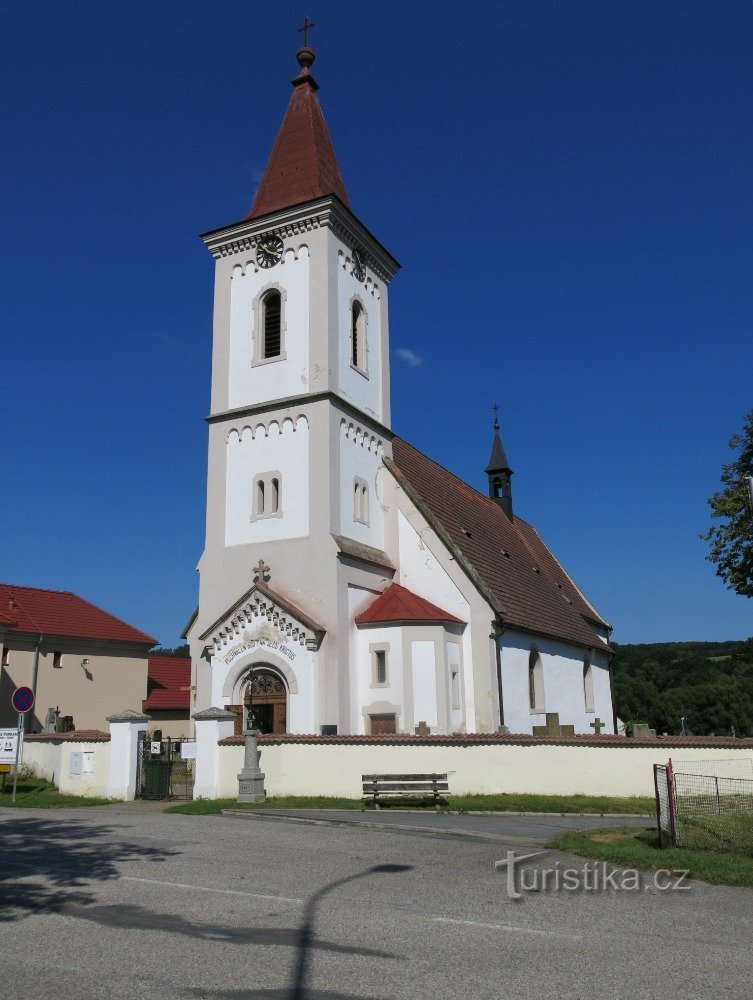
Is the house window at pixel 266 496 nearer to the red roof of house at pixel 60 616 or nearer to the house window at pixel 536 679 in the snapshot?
the house window at pixel 536 679

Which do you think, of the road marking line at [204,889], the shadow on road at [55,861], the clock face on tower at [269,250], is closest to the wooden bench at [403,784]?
the shadow on road at [55,861]

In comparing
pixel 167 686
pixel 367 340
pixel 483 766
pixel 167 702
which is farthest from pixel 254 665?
pixel 167 686

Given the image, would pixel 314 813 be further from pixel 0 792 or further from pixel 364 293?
pixel 364 293

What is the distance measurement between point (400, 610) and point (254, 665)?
13.7 feet

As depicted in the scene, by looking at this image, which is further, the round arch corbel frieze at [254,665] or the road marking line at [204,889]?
the round arch corbel frieze at [254,665]

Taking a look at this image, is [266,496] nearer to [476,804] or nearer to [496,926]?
[476,804]

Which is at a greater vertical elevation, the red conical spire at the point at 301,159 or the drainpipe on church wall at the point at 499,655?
the red conical spire at the point at 301,159

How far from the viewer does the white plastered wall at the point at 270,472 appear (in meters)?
24.0

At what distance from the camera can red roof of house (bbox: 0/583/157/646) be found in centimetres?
3722

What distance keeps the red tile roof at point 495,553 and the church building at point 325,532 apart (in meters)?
0.16

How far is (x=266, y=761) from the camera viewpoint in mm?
18938

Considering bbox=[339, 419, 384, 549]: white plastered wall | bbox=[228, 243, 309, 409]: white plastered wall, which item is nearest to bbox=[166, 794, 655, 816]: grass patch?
bbox=[339, 419, 384, 549]: white plastered wall

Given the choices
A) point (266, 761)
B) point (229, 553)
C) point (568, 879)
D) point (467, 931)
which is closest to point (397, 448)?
point (229, 553)

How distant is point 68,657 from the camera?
1512 inches
